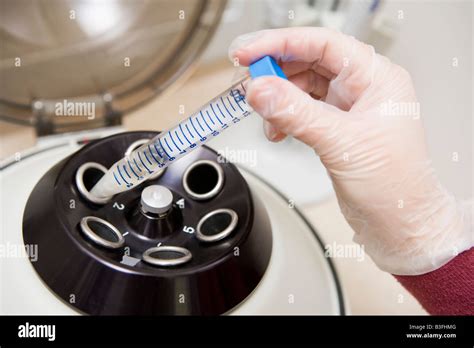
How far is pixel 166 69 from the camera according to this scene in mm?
891

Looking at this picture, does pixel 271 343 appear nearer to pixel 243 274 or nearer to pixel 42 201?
pixel 243 274

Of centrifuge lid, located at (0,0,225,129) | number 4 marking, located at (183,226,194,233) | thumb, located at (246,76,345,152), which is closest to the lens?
thumb, located at (246,76,345,152)

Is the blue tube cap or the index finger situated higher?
the index finger

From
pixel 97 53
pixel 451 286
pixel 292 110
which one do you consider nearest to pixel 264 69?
pixel 292 110

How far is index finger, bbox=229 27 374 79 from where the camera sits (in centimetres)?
55

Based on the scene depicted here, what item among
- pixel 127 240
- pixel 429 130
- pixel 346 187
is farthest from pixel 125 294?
pixel 429 130

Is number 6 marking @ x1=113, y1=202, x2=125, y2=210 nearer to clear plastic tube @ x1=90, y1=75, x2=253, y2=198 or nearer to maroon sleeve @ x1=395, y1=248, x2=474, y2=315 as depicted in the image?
clear plastic tube @ x1=90, y1=75, x2=253, y2=198

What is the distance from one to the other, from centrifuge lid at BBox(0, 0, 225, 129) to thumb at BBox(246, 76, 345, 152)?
40 cm

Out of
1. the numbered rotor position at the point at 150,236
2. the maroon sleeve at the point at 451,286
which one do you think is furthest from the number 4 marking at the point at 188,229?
the maroon sleeve at the point at 451,286

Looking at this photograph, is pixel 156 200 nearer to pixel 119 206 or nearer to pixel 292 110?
pixel 119 206

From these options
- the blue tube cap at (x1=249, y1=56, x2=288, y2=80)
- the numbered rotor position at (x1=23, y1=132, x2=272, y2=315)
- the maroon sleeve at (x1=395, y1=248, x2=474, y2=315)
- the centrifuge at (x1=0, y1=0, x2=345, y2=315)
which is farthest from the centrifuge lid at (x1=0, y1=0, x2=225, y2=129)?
the maroon sleeve at (x1=395, y1=248, x2=474, y2=315)

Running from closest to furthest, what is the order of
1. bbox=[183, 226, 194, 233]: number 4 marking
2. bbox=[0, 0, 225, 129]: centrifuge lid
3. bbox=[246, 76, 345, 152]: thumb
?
bbox=[246, 76, 345, 152]: thumb
bbox=[183, 226, 194, 233]: number 4 marking
bbox=[0, 0, 225, 129]: centrifuge lid

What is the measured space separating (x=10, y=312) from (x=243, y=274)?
237 millimetres

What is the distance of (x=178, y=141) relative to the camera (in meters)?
0.55
